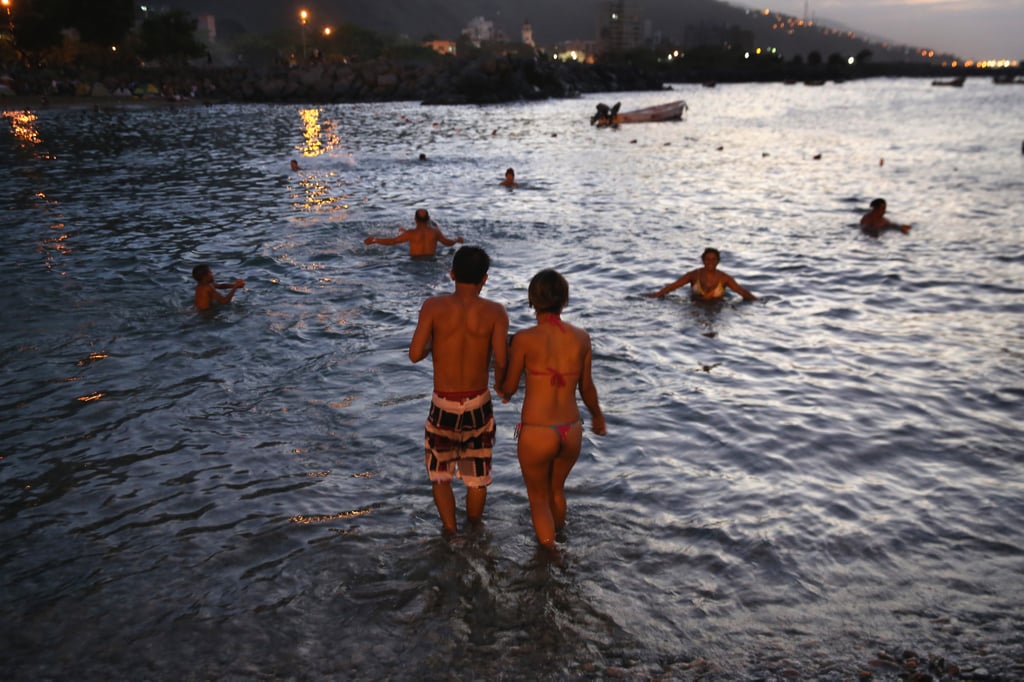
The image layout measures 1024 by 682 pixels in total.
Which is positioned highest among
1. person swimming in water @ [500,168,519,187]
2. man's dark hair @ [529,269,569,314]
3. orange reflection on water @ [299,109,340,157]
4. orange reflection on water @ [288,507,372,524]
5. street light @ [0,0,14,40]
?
street light @ [0,0,14,40]

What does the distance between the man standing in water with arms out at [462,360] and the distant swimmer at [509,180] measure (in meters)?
19.0

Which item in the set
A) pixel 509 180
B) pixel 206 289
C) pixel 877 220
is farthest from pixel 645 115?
pixel 206 289

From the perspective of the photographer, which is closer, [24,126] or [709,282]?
[709,282]

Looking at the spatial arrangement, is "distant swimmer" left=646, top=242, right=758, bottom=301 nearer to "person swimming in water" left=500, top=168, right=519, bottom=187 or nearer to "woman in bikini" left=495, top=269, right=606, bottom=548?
"woman in bikini" left=495, top=269, right=606, bottom=548

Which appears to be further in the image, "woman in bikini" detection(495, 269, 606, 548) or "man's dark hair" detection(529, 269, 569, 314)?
"woman in bikini" detection(495, 269, 606, 548)

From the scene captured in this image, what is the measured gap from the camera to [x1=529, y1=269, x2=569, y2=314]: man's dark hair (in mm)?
4395

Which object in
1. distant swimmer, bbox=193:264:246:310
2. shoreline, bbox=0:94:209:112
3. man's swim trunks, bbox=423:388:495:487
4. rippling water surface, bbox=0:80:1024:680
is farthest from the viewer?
shoreline, bbox=0:94:209:112

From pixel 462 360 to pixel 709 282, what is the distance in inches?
304

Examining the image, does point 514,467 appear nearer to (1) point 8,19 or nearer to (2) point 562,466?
(2) point 562,466

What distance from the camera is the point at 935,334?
10.4 meters

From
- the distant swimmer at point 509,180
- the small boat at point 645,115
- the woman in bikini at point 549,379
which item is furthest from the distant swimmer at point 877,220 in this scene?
the small boat at point 645,115

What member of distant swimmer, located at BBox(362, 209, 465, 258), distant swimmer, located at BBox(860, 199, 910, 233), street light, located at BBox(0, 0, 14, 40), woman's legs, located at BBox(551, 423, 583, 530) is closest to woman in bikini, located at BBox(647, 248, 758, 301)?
distant swimmer, located at BBox(362, 209, 465, 258)

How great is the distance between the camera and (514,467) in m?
6.60

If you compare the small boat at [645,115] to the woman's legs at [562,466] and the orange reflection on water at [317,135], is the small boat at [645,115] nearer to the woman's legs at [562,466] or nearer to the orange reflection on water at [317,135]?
the orange reflection on water at [317,135]
